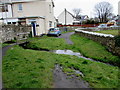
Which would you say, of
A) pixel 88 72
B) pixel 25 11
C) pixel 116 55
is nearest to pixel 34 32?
pixel 25 11

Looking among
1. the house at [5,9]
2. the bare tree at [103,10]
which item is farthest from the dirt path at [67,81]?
the bare tree at [103,10]

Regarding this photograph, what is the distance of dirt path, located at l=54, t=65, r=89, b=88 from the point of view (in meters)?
4.16

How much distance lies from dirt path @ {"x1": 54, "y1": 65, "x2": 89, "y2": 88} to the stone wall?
10.5m

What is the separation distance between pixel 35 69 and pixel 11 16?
2223cm

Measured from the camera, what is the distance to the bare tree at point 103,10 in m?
72.6

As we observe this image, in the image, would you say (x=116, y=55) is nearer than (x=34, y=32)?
Yes

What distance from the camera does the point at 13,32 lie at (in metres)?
15.9

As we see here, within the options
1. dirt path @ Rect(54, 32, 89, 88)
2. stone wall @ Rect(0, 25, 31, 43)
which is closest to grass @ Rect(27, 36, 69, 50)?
stone wall @ Rect(0, 25, 31, 43)

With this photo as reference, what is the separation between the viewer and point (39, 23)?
22219 mm

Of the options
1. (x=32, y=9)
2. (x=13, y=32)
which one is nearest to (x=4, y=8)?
(x=32, y=9)

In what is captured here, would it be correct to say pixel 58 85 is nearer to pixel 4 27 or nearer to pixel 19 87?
pixel 19 87

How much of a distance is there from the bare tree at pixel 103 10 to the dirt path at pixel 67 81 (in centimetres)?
7473

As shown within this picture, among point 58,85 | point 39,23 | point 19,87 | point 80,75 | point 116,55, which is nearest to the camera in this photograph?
point 19,87

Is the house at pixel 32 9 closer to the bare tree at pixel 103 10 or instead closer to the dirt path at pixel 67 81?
the dirt path at pixel 67 81
